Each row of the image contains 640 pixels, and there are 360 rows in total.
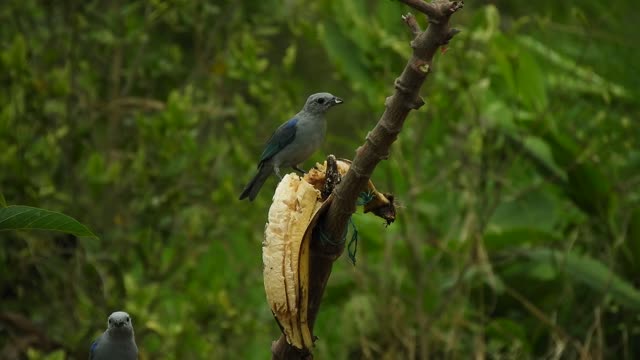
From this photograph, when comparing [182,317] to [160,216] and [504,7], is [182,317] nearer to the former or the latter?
[160,216]

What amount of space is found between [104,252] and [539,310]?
1959mm

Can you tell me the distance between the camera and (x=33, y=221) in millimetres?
2328

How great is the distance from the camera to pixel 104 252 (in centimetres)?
533

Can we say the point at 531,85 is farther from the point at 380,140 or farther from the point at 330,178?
the point at 380,140

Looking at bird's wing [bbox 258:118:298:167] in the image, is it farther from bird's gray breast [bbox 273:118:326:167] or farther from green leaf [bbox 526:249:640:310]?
green leaf [bbox 526:249:640:310]

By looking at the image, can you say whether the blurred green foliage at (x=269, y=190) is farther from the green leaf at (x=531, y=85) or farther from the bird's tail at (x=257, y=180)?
the bird's tail at (x=257, y=180)

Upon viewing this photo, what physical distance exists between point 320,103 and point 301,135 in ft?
0.48

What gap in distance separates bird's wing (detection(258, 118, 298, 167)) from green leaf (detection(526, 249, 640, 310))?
2.12 meters

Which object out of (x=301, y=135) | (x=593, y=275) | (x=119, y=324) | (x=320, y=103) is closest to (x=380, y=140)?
(x=119, y=324)

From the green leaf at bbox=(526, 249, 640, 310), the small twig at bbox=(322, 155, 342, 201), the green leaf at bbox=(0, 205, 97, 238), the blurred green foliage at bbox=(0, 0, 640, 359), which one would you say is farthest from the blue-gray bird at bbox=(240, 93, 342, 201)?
the green leaf at bbox=(526, 249, 640, 310)

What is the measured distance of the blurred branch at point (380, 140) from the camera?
2.06 m

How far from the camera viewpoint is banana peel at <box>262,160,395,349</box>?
243cm

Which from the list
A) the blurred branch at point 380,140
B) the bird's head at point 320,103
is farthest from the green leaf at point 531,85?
the blurred branch at point 380,140

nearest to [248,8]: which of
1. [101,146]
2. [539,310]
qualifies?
[101,146]
